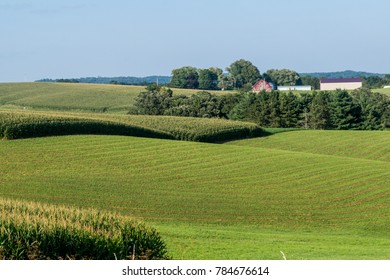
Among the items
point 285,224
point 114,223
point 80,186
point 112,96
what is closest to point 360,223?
point 285,224

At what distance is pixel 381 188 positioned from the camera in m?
40.4

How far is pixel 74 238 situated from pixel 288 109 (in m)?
90.3

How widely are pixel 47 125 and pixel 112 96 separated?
8481 cm

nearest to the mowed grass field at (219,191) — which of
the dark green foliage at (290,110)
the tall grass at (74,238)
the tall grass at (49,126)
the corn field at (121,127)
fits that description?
the tall grass at (74,238)

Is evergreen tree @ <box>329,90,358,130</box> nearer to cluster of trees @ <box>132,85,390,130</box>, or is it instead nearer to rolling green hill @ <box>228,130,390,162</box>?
cluster of trees @ <box>132,85,390,130</box>

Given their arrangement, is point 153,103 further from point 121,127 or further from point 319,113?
point 121,127

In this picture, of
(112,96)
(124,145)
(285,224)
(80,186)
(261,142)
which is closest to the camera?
(285,224)

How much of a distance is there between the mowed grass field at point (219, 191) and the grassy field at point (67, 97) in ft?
231

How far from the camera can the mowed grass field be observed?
2255 centimetres

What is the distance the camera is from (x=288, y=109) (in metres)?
105

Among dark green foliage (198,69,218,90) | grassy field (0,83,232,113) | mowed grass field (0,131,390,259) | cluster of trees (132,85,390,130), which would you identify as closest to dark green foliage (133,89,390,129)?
cluster of trees (132,85,390,130)

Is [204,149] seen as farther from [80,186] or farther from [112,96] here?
[112,96]

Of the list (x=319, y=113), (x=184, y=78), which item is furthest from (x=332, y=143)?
(x=184, y=78)

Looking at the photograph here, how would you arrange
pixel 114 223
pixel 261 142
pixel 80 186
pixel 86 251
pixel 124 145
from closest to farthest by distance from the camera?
1. pixel 86 251
2. pixel 114 223
3. pixel 80 186
4. pixel 124 145
5. pixel 261 142
